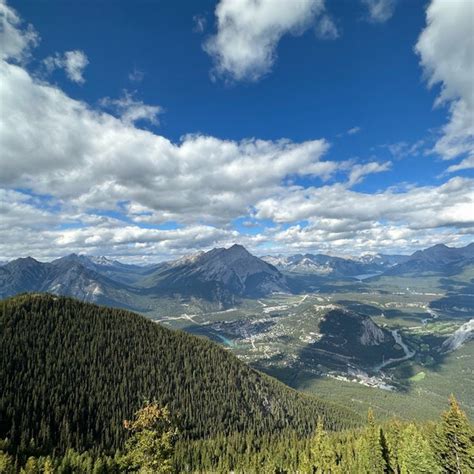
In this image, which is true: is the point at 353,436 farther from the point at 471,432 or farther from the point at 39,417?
the point at 39,417

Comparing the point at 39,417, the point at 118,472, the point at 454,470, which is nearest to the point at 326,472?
the point at 454,470

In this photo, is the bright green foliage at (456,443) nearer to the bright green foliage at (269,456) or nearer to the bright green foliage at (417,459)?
the bright green foliage at (269,456)

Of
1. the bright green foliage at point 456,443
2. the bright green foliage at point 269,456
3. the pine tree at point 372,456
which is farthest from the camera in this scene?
the pine tree at point 372,456

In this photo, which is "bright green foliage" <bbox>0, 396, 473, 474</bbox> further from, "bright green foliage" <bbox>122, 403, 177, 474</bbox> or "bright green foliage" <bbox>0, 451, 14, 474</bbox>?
"bright green foliage" <bbox>0, 451, 14, 474</bbox>

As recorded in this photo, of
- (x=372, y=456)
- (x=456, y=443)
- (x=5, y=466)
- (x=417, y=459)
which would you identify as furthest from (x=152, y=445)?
(x=372, y=456)

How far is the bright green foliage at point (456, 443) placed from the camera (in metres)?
93.4

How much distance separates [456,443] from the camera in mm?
96625

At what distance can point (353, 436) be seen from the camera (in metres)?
178

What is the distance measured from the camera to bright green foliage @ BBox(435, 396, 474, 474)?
3676 inches

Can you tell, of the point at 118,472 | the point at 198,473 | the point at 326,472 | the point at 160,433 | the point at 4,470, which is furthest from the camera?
the point at 198,473

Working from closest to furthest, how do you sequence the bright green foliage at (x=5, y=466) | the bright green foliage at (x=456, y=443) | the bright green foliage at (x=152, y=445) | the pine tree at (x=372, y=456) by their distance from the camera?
the bright green foliage at (x=152, y=445), the bright green foliage at (x=456, y=443), the bright green foliage at (x=5, y=466), the pine tree at (x=372, y=456)

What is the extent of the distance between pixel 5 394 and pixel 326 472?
193 metres

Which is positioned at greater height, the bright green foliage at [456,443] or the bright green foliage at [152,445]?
the bright green foliage at [152,445]

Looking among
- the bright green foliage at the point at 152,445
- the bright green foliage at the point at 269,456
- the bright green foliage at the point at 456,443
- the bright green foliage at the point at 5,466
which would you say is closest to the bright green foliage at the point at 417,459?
the bright green foliage at the point at 269,456
